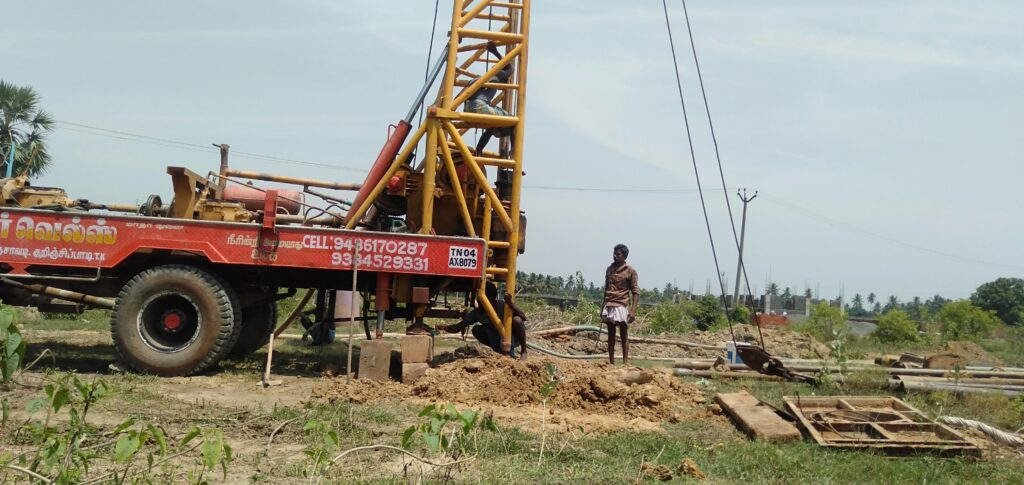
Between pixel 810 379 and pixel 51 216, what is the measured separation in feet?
27.1

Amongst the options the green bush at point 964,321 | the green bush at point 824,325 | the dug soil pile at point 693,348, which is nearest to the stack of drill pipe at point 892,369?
the dug soil pile at point 693,348

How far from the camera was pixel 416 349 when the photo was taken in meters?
8.09

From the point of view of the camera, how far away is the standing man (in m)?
9.51

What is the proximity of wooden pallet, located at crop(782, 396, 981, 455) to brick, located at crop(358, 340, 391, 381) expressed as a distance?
387cm

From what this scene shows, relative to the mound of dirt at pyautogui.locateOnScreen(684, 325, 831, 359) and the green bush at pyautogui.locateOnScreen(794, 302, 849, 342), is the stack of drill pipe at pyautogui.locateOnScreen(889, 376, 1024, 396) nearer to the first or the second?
the mound of dirt at pyautogui.locateOnScreen(684, 325, 831, 359)

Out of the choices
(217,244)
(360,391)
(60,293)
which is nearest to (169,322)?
(217,244)

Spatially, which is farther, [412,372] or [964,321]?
[964,321]

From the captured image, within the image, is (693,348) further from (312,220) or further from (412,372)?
(312,220)

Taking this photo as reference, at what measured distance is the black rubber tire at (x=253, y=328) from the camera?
31.9 ft

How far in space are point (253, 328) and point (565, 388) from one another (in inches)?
181

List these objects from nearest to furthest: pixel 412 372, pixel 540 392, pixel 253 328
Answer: pixel 540 392, pixel 412 372, pixel 253 328

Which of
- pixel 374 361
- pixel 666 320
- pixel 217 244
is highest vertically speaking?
pixel 217 244

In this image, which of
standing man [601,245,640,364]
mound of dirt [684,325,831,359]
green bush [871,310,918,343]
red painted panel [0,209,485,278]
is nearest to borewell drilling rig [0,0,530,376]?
red painted panel [0,209,485,278]

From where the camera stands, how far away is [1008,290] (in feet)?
155
